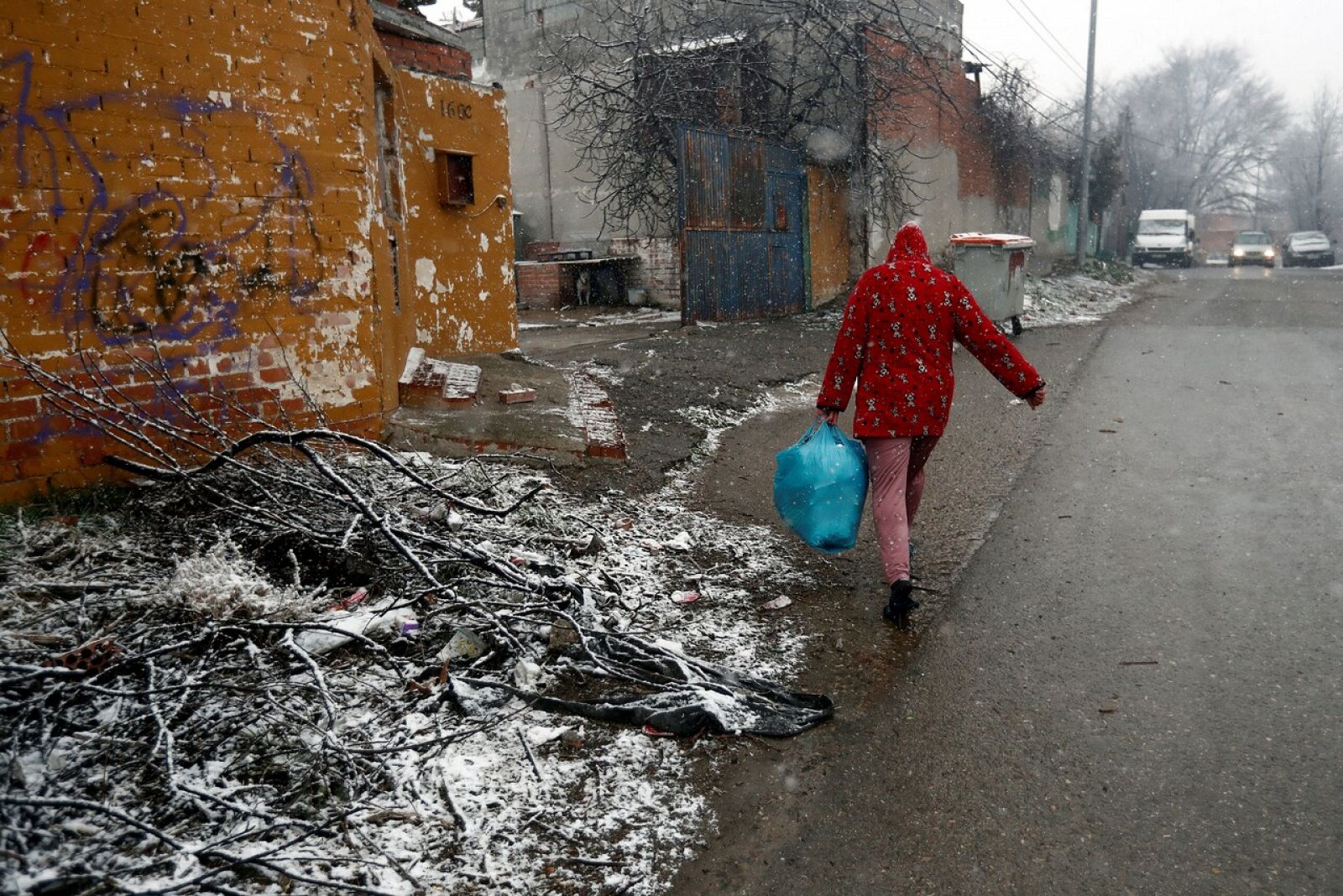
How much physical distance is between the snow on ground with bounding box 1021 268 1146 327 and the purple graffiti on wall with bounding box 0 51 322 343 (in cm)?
1258

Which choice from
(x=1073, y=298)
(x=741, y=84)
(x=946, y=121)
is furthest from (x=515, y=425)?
(x=1073, y=298)

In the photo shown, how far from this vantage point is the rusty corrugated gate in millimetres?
12023

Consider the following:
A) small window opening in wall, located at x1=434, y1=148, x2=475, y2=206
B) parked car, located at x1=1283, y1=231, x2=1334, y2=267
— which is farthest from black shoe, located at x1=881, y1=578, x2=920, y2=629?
parked car, located at x1=1283, y1=231, x2=1334, y2=267

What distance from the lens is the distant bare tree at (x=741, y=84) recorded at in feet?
45.7

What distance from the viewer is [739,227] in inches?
508

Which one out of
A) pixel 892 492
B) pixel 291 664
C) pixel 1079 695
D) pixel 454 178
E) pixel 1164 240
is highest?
pixel 1164 240

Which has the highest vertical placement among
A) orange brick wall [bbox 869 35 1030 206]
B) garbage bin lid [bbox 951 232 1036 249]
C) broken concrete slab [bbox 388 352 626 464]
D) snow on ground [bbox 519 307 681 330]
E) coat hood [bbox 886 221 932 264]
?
orange brick wall [bbox 869 35 1030 206]

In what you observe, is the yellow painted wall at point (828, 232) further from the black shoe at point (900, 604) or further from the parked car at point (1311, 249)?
the parked car at point (1311, 249)

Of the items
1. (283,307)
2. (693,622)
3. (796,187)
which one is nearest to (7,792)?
(693,622)

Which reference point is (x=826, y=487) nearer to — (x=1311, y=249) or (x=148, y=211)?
(x=148, y=211)

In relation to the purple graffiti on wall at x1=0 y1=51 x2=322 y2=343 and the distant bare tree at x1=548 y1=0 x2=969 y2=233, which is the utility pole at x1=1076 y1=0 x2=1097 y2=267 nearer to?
the distant bare tree at x1=548 y1=0 x2=969 y2=233

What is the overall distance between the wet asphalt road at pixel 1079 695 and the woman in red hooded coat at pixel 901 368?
0.51 m

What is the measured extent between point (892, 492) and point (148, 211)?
3.58 m

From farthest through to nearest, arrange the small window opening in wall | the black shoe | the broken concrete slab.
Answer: the small window opening in wall → the broken concrete slab → the black shoe
